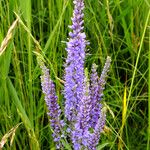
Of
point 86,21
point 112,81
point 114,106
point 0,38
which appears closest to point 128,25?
point 86,21

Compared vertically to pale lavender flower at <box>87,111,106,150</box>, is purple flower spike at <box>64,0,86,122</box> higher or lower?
higher

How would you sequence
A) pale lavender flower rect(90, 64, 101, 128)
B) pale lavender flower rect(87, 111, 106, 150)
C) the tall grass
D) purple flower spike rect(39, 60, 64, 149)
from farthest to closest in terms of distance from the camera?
1. the tall grass
2. pale lavender flower rect(90, 64, 101, 128)
3. purple flower spike rect(39, 60, 64, 149)
4. pale lavender flower rect(87, 111, 106, 150)

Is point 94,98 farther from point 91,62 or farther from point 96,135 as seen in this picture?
point 91,62

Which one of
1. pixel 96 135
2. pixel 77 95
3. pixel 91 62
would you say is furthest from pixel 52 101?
pixel 91 62

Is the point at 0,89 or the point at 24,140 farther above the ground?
the point at 0,89

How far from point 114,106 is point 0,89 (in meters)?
0.68

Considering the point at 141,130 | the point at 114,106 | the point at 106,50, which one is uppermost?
the point at 106,50

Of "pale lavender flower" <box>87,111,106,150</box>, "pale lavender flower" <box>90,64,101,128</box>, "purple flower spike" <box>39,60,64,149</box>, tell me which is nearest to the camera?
"pale lavender flower" <box>87,111,106,150</box>

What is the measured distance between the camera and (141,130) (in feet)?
6.86

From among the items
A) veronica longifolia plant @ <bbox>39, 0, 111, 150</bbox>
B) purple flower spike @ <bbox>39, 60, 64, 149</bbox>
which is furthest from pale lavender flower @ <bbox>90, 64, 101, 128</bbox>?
purple flower spike @ <bbox>39, 60, 64, 149</bbox>

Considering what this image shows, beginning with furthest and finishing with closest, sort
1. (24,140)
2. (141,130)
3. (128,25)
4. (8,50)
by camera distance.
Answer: (128,25), (141,130), (24,140), (8,50)

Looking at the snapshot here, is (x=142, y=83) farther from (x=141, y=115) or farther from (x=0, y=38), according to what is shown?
(x=0, y=38)

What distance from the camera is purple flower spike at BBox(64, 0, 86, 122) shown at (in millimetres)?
1438

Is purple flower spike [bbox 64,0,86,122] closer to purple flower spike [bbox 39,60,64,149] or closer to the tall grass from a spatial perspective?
purple flower spike [bbox 39,60,64,149]
